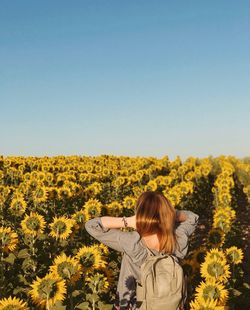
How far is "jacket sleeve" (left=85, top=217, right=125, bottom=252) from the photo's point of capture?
4059 mm

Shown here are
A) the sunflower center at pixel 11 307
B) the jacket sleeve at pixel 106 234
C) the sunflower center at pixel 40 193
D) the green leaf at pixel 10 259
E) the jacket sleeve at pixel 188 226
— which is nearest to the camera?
the sunflower center at pixel 11 307

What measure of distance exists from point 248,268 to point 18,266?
189 inches

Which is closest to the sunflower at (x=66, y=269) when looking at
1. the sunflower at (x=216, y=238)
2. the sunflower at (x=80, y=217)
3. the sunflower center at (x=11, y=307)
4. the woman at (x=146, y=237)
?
the woman at (x=146, y=237)

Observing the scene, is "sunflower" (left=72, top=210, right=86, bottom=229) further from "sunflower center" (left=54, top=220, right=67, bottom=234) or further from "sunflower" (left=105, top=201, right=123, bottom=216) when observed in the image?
"sunflower" (left=105, top=201, right=123, bottom=216)

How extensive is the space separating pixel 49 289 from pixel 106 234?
2.35 feet

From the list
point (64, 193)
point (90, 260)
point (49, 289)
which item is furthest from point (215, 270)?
point (64, 193)

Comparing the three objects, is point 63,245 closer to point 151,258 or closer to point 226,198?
point 151,258

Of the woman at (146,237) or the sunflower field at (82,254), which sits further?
the sunflower field at (82,254)

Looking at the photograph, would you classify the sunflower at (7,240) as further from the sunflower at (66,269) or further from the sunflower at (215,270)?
the sunflower at (215,270)

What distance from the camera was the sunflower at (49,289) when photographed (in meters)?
4.22

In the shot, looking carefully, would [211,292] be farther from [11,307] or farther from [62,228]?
[62,228]

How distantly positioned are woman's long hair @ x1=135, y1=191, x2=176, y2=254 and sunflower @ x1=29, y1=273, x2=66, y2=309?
0.95 metres

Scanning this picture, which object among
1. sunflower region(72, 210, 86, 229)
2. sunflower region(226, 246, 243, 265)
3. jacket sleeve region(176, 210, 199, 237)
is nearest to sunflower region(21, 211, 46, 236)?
sunflower region(72, 210, 86, 229)

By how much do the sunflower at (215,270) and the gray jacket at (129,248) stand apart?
0.98 m
